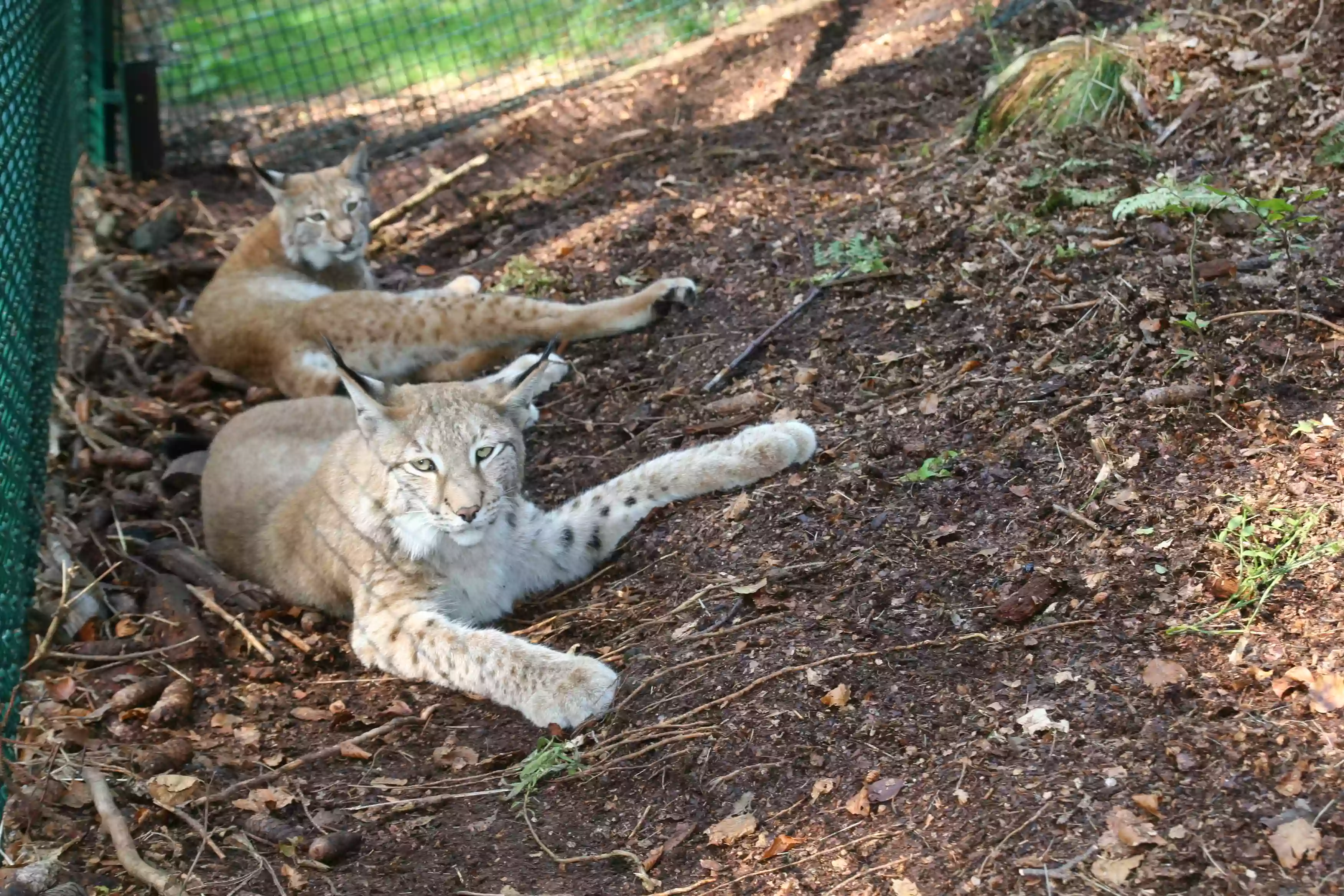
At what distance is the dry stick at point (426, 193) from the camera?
7.11 metres

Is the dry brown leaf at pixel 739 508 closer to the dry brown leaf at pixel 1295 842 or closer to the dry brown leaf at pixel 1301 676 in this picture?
the dry brown leaf at pixel 1301 676

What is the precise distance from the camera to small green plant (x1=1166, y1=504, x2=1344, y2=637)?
2.75m

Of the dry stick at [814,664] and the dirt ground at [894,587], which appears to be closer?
the dirt ground at [894,587]

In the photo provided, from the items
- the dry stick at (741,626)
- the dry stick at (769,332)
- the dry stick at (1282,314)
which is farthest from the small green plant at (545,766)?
the dry stick at (1282,314)

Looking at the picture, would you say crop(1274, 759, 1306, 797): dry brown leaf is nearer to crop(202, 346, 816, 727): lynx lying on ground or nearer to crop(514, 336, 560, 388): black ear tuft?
crop(202, 346, 816, 727): lynx lying on ground

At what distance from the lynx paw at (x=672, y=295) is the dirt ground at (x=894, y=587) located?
8 cm

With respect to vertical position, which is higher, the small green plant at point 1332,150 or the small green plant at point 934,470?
the small green plant at point 1332,150

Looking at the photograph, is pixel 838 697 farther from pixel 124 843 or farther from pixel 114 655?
pixel 114 655

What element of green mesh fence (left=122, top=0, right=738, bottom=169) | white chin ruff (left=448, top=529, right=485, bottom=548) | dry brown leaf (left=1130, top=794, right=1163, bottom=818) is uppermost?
green mesh fence (left=122, top=0, right=738, bottom=169)

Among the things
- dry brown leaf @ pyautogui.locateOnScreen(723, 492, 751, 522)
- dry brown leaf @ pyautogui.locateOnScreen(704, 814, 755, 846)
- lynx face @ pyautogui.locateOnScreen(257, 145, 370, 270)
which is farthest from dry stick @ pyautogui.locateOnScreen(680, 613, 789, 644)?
lynx face @ pyautogui.locateOnScreen(257, 145, 370, 270)

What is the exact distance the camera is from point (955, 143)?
5.41 m

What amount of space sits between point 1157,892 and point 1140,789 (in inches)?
9.6

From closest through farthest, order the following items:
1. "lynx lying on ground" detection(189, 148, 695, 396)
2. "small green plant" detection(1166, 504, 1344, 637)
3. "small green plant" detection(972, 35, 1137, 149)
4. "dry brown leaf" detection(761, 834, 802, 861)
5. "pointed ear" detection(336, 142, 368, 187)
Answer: "dry brown leaf" detection(761, 834, 802, 861), "small green plant" detection(1166, 504, 1344, 637), "small green plant" detection(972, 35, 1137, 149), "lynx lying on ground" detection(189, 148, 695, 396), "pointed ear" detection(336, 142, 368, 187)

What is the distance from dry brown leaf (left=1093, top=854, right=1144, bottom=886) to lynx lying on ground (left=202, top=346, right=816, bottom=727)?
1.55 metres
